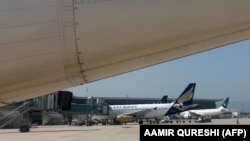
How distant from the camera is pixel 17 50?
4246mm

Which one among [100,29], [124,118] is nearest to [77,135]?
[100,29]

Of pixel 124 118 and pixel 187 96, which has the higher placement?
pixel 187 96

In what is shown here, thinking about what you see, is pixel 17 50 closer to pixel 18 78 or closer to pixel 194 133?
pixel 18 78

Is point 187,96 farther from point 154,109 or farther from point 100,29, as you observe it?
point 100,29

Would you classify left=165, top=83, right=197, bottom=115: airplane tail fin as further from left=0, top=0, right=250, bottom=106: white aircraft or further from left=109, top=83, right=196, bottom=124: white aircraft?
left=0, top=0, right=250, bottom=106: white aircraft

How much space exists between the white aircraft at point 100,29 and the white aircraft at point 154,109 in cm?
7536

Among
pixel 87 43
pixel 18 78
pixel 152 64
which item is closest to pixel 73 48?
pixel 87 43

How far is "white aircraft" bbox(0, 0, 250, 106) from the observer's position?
4.08 meters

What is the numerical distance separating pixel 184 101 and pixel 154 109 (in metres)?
6.98

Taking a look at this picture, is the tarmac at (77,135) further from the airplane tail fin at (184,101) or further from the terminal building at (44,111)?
the airplane tail fin at (184,101)

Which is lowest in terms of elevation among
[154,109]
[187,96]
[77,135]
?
[77,135]

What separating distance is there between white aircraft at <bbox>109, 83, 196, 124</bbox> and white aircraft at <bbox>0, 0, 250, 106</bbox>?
75.4 metres

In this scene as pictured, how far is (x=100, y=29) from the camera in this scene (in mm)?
4152

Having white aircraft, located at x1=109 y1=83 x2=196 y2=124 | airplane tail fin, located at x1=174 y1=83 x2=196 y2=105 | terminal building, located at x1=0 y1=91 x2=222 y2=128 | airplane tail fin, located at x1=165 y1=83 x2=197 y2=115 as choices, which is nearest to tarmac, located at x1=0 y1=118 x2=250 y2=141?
terminal building, located at x1=0 y1=91 x2=222 y2=128
